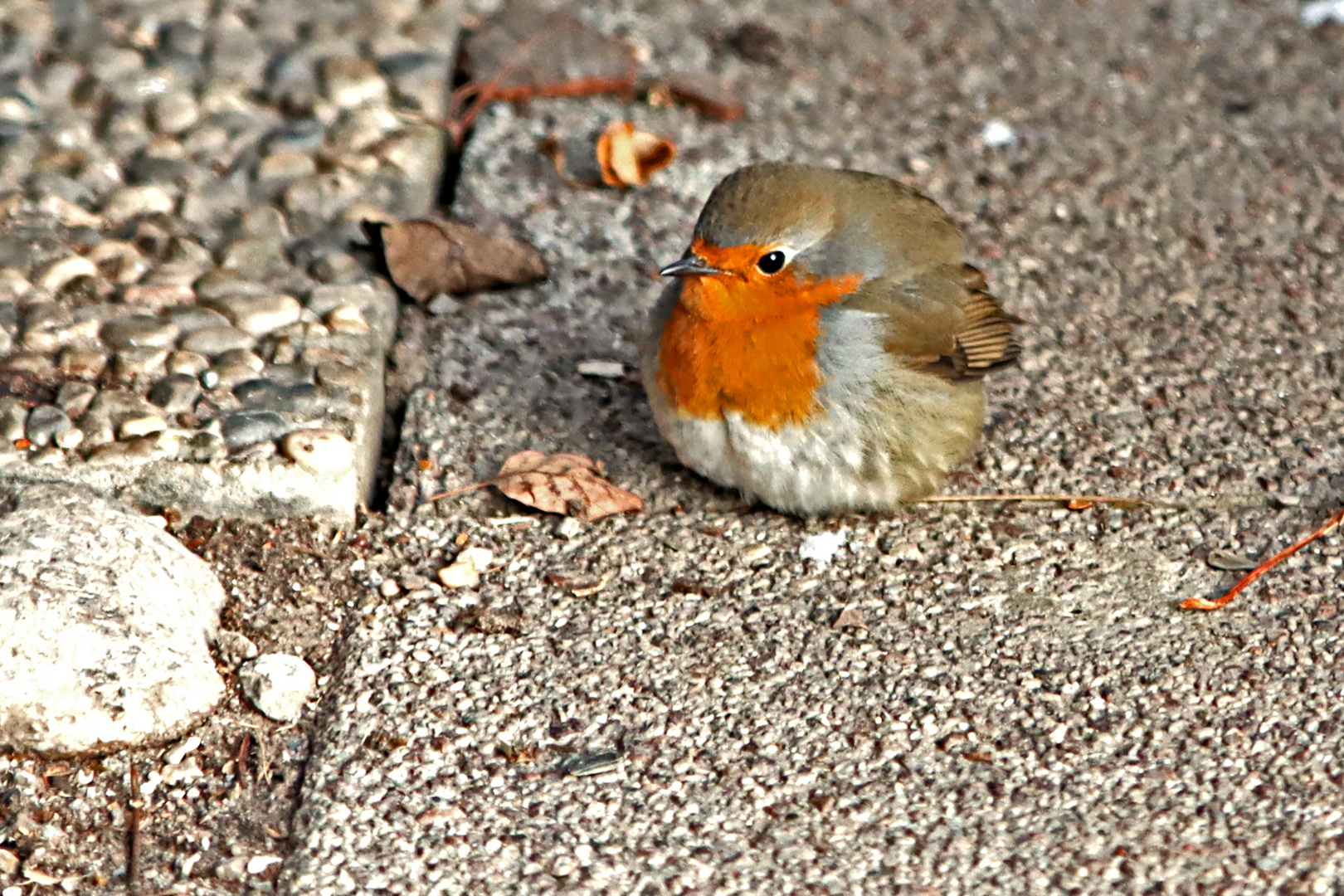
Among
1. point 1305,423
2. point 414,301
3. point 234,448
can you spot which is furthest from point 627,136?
point 1305,423

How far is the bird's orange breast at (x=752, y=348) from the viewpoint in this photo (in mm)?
3117

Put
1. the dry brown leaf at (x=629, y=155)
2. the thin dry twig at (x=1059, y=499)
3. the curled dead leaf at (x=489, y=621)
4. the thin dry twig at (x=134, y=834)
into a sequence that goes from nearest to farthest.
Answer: the thin dry twig at (x=134, y=834) < the curled dead leaf at (x=489, y=621) < the thin dry twig at (x=1059, y=499) < the dry brown leaf at (x=629, y=155)

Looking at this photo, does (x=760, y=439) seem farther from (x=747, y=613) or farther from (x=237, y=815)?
(x=237, y=815)

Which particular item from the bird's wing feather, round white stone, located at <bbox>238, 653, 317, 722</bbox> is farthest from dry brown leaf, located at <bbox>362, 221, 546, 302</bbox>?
round white stone, located at <bbox>238, 653, 317, 722</bbox>

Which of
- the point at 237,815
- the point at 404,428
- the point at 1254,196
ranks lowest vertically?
the point at 237,815

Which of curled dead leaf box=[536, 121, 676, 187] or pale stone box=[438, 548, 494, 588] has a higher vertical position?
curled dead leaf box=[536, 121, 676, 187]

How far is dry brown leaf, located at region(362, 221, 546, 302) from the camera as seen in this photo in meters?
3.75

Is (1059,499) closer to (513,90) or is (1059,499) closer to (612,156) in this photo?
(612,156)

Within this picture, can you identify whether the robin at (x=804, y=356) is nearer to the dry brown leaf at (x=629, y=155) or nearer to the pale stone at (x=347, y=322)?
the pale stone at (x=347, y=322)

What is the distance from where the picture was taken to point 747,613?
2994 mm

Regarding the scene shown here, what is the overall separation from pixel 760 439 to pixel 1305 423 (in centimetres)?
124

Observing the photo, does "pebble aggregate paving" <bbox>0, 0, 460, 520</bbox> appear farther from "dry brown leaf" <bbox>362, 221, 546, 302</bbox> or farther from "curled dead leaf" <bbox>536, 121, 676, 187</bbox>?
"curled dead leaf" <bbox>536, 121, 676, 187</bbox>

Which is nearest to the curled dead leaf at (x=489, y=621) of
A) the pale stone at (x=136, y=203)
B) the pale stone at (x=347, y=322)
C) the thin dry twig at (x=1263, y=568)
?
the pale stone at (x=347, y=322)

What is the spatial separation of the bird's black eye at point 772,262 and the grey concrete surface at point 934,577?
1.68ft
